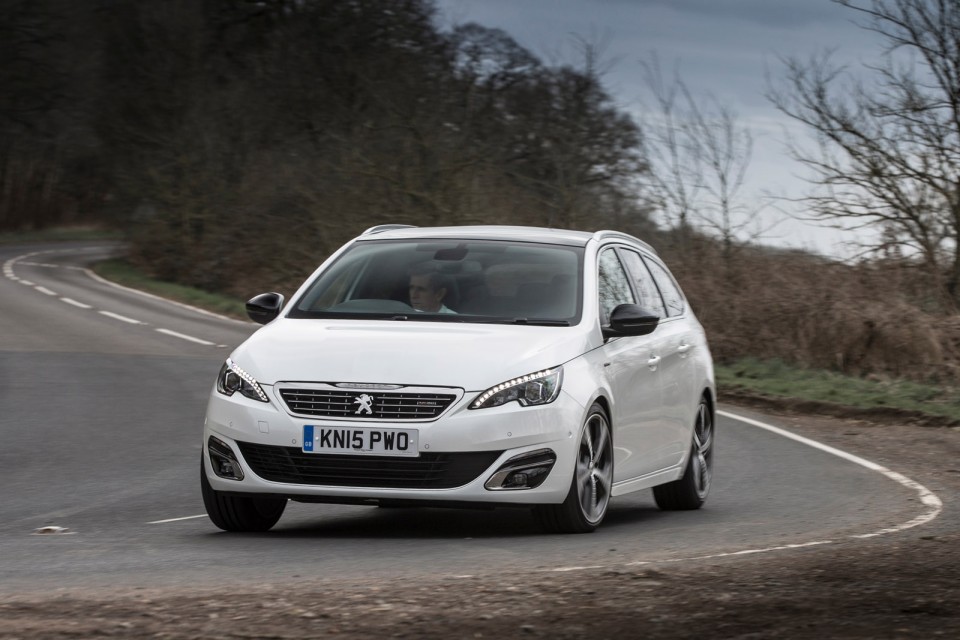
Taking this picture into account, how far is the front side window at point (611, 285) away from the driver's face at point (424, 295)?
0.90 m

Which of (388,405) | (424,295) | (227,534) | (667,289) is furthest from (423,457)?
(667,289)

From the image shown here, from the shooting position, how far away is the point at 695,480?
9883 mm

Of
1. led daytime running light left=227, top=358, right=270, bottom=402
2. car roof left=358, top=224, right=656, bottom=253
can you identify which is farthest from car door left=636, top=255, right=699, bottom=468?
led daytime running light left=227, top=358, right=270, bottom=402

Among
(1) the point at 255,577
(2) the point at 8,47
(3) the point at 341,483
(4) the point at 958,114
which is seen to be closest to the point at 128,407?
(3) the point at 341,483

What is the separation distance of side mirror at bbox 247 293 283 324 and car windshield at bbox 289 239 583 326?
0.14 metres

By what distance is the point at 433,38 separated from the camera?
4462 cm

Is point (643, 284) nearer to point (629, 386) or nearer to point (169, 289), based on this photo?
point (629, 386)

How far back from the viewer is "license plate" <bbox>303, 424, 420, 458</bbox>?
7.11m

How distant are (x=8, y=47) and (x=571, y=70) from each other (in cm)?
3908

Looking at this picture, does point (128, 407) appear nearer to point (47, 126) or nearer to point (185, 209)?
point (185, 209)

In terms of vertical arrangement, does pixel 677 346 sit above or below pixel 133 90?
below

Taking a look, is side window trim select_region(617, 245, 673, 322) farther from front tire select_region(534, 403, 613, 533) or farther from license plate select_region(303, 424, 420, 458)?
license plate select_region(303, 424, 420, 458)

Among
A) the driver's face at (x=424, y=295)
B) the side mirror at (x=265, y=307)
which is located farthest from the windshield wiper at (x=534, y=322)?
the side mirror at (x=265, y=307)

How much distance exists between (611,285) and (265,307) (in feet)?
6.54
